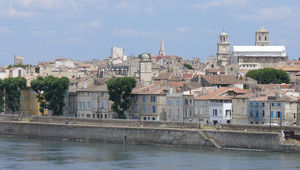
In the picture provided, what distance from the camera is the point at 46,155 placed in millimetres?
61969

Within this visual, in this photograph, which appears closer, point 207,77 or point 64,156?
point 64,156

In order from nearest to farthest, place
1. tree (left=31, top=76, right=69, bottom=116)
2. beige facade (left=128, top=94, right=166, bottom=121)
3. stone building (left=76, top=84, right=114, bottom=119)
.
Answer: beige facade (left=128, top=94, right=166, bottom=121), stone building (left=76, top=84, right=114, bottom=119), tree (left=31, top=76, right=69, bottom=116)

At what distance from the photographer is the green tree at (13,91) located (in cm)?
9088

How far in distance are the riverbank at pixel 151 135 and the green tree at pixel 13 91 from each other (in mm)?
10229

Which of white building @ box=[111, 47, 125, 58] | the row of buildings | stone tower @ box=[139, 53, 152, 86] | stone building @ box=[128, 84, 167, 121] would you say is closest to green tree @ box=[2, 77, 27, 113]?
the row of buildings

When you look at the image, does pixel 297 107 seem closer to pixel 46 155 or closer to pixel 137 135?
pixel 137 135

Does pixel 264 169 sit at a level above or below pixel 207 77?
below

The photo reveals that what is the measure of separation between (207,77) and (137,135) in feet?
75.1

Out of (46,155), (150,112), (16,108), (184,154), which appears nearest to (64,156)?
(46,155)

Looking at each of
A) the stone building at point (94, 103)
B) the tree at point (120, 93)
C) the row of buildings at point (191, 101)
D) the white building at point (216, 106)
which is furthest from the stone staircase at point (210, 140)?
the stone building at point (94, 103)

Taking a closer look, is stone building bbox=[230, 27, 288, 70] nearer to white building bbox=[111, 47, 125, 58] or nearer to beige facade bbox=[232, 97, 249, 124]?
white building bbox=[111, 47, 125, 58]

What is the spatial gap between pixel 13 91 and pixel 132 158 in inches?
1358

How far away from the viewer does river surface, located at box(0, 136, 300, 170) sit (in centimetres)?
5525

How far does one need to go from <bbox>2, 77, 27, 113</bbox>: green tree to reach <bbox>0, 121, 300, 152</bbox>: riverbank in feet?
33.6
